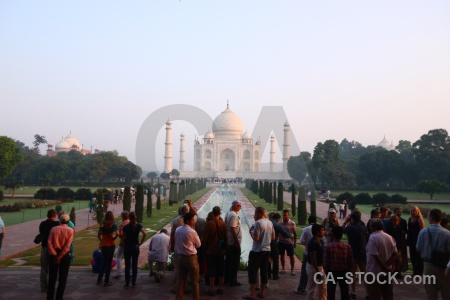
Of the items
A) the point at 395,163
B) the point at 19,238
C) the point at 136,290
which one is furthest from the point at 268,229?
the point at 395,163

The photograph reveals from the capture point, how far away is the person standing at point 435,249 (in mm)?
3957

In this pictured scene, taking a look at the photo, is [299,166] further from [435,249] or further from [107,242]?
[435,249]

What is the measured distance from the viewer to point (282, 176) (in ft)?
178


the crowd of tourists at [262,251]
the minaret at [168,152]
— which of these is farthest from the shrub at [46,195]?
the minaret at [168,152]

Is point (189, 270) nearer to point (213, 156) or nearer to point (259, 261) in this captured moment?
point (259, 261)

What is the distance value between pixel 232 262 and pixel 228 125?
5382cm

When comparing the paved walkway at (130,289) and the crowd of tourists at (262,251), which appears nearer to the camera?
the crowd of tourists at (262,251)

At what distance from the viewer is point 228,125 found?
193ft

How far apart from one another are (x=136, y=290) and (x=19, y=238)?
5864 mm

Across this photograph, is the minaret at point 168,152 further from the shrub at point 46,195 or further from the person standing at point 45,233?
the person standing at point 45,233

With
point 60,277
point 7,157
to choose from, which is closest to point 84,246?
point 60,277

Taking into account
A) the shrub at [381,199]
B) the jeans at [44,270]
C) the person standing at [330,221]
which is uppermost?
the person standing at [330,221]

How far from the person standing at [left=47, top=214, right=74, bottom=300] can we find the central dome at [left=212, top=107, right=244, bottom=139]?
54428mm

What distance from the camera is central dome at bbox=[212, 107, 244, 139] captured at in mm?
59000
